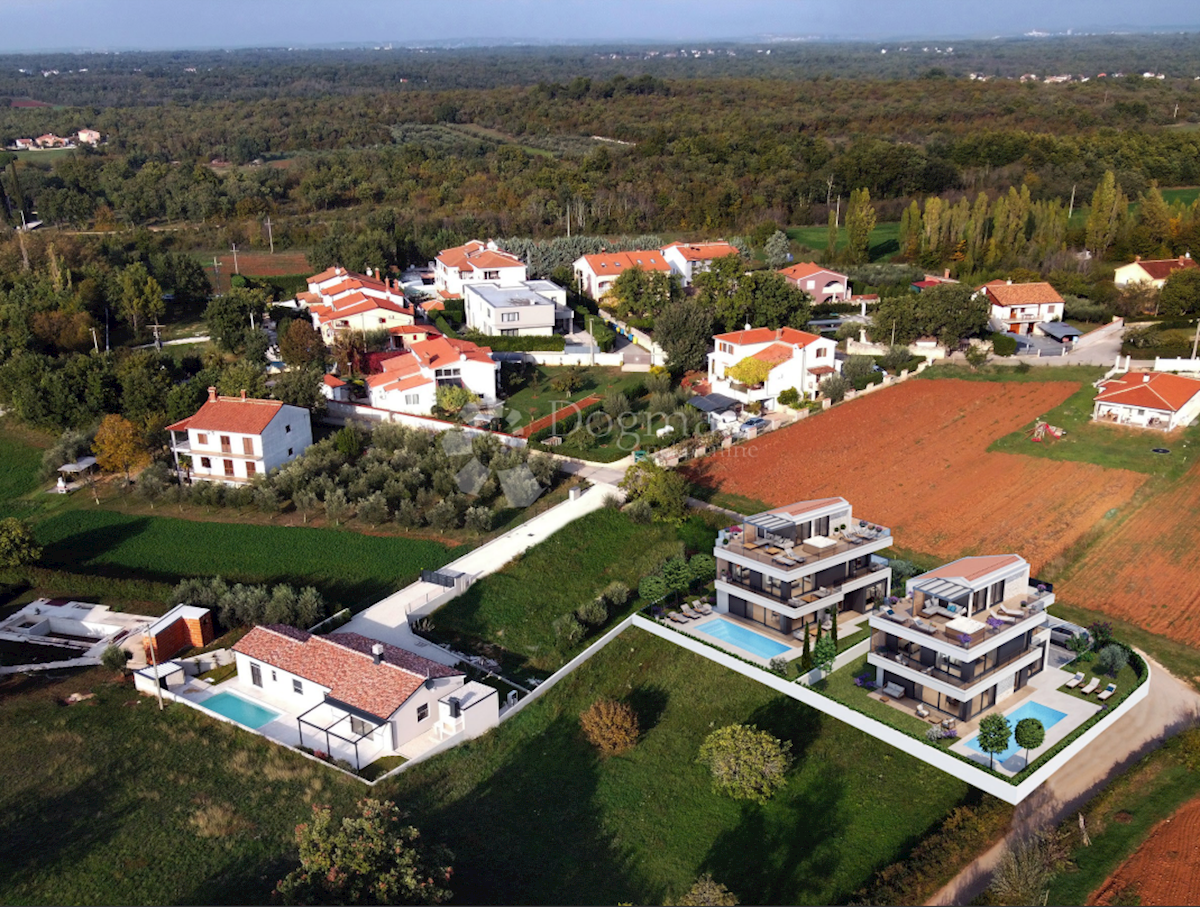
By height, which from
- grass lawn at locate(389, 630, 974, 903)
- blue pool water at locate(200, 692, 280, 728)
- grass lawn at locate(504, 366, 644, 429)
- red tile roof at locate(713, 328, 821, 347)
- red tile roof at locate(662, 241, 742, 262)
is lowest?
grass lawn at locate(389, 630, 974, 903)

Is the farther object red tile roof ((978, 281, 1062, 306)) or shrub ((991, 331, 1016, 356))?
red tile roof ((978, 281, 1062, 306))

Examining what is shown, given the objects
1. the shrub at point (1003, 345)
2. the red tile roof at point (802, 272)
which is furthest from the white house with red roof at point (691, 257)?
the shrub at point (1003, 345)

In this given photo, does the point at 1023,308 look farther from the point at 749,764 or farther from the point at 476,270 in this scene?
the point at 749,764

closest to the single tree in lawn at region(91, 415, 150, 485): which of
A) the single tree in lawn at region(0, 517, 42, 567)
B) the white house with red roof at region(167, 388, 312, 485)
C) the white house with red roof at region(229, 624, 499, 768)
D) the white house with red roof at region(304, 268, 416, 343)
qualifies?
the white house with red roof at region(167, 388, 312, 485)

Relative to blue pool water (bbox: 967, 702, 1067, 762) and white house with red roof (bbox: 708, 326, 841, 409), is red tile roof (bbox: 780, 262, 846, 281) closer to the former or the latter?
white house with red roof (bbox: 708, 326, 841, 409)

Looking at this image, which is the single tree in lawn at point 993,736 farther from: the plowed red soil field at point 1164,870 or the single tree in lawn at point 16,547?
the single tree in lawn at point 16,547

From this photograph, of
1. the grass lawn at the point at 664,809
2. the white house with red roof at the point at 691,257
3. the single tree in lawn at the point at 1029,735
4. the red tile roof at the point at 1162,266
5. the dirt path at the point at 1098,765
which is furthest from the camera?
the white house with red roof at the point at 691,257

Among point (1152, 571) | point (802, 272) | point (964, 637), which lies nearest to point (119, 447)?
point (964, 637)
